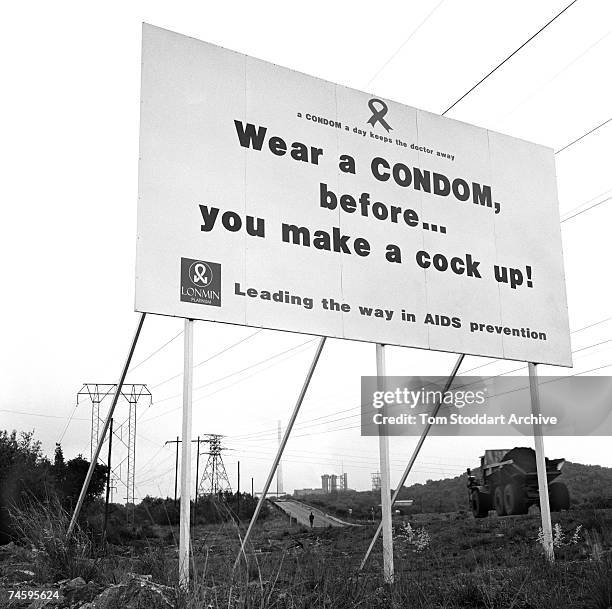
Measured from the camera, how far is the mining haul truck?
72.0 ft

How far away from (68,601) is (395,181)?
7.93 metres

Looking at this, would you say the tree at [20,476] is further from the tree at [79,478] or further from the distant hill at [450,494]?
the distant hill at [450,494]

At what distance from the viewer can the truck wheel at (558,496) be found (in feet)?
74.4

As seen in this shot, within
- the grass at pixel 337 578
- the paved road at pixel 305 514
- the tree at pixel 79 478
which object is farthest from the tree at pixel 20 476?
the grass at pixel 337 578

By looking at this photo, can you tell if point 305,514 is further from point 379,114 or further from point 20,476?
point 379,114

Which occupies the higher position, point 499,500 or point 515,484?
point 515,484

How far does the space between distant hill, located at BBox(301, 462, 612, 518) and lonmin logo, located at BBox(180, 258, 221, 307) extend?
66.2 ft

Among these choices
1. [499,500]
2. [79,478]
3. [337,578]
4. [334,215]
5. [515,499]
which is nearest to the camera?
[337,578]

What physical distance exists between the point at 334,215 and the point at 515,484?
44.1ft

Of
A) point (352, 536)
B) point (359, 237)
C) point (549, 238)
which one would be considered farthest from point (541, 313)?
point (352, 536)

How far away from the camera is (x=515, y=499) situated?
2220cm

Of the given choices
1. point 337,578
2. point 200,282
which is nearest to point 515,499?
point 200,282

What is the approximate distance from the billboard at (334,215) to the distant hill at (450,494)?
17062 mm

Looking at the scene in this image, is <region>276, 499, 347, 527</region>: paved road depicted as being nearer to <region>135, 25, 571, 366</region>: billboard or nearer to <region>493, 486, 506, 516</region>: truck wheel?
<region>493, 486, 506, 516</region>: truck wheel
